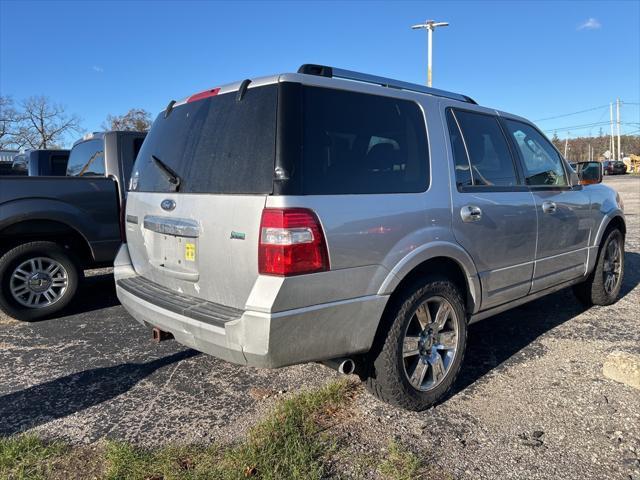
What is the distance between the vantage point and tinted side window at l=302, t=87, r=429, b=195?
266cm

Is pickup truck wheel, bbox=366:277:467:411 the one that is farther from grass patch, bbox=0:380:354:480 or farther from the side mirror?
the side mirror

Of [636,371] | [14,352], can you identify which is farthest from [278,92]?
[14,352]

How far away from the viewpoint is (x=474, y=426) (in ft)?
9.92

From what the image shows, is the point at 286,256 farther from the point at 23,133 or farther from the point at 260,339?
the point at 23,133

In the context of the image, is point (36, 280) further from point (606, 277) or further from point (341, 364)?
point (606, 277)

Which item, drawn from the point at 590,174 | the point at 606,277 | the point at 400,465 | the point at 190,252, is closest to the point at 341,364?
the point at 400,465

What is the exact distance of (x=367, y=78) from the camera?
3.16 meters

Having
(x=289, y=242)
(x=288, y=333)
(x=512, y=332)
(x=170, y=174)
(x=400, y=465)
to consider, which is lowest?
(x=400, y=465)

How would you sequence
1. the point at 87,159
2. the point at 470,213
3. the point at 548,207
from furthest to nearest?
the point at 87,159 < the point at 548,207 < the point at 470,213

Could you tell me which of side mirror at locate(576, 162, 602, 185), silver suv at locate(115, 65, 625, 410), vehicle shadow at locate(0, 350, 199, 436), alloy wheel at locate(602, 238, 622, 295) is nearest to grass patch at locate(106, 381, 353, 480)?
silver suv at locate(115, 65, 625, 410)

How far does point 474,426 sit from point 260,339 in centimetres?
146

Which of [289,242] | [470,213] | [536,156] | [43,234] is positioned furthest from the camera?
[43,234]

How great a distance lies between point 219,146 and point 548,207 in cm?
275

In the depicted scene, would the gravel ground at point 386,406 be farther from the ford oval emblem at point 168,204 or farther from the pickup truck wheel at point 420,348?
the ford oval emblem at point 168,204
